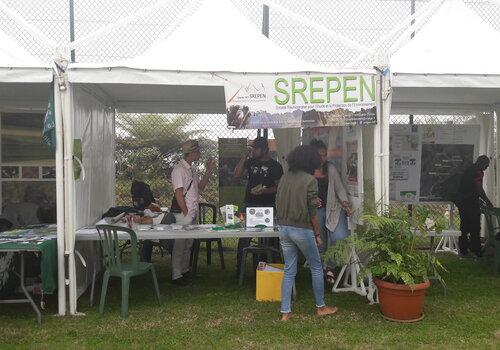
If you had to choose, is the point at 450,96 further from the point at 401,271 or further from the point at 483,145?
the point at 401,271

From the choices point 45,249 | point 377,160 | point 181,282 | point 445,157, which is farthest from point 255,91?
point 445,157

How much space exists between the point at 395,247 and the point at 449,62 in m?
1.91

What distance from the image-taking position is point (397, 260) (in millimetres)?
3936

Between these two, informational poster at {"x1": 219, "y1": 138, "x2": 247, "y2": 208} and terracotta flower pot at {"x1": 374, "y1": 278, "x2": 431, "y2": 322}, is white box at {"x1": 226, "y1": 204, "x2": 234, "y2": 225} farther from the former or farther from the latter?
informational poster at {"x1": 219, "y1": 138, "x2": 247, "y2": 208}

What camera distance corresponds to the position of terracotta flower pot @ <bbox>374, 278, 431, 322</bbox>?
13.1 ft

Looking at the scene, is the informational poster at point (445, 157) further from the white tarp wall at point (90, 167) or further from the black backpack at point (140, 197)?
the white tarp wall at point (90, 167)

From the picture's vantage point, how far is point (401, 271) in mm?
4000

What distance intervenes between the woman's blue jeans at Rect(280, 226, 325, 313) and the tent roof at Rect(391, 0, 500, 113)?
1677 mm

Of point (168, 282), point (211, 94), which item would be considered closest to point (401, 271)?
point (168, 282)

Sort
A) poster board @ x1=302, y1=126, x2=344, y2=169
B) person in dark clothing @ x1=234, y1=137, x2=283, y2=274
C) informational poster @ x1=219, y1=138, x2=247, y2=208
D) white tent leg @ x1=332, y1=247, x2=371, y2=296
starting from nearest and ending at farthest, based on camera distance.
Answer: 1. white tent leg @ x1=332, y1=247, x2=371, y2=296
2. poster board @ x1=302, y1=126, x2=344, y2=169
3. person in dark clothing @ x1=234, y1=137, x2=283, y2=274
4. informational poster @ x1=219, y1=138, x2=247, y2=208

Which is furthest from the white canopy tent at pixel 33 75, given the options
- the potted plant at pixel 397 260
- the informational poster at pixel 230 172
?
the informational poster at pixel 230 172

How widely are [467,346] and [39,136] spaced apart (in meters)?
5.43

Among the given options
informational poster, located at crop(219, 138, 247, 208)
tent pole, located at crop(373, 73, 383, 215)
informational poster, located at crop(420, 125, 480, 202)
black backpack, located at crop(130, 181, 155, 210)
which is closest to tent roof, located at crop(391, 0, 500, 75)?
tent pole, located at crop(373, 73, 383, 215)

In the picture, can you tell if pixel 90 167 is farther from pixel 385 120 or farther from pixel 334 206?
pixel 385 120
